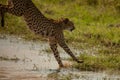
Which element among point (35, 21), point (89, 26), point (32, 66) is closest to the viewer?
point (32, 66)

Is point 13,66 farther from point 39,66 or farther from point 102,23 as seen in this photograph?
point 102,23

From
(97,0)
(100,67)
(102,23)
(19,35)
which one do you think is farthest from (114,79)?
(97,0)

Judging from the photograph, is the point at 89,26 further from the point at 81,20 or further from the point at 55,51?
the point at 55,51

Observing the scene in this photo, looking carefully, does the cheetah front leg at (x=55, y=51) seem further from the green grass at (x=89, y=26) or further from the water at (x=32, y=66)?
the green grass at (x=89, y=26)

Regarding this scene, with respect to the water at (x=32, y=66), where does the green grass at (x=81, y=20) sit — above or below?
below

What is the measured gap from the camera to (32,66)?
1195 cm

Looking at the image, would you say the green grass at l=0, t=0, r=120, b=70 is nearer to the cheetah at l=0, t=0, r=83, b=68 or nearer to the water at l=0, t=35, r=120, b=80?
the water at l=0, t=35, r=120, b=80

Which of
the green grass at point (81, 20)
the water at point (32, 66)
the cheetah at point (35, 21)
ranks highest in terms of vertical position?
the cheetah at point (35, 21)

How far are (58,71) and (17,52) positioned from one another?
6.22 ft

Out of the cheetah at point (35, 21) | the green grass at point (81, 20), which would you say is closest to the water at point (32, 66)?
the cheetah at point (35, 21)

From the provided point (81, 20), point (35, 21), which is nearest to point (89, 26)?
point (81, 20)

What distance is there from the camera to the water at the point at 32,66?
10859 mm

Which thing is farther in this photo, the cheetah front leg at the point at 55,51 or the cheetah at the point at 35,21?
the cheetah at the point at 35,21

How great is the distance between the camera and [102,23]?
66.0 feet
